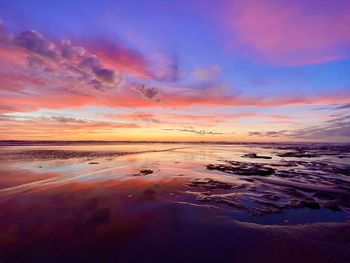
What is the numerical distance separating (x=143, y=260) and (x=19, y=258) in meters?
2.32

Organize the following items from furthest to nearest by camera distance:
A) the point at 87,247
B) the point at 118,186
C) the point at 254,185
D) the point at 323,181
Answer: the point at 323,181
the point at 254,185
the point at 118,186
the point at 87,247

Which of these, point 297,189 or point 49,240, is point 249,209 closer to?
point 297,189

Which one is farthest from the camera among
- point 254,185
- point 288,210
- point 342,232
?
point 254,185

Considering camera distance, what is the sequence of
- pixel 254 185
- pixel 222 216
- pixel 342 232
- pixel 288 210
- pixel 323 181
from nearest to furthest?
pixel 342 232, pixel 222 216, pixel 288 210, pixel 254 185, pixel 323 181

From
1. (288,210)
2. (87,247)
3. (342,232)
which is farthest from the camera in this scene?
(288,210)

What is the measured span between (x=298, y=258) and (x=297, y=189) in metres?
6.83

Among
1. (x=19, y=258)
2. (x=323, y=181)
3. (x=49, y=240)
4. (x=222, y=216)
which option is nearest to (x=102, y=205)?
(x=49, y=240)

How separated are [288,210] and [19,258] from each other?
281 inches

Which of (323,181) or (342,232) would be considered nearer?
(342,232)

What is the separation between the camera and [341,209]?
7414mm

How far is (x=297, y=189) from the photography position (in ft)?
33.9

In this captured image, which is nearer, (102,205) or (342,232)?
(342,232)

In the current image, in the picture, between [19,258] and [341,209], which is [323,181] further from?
[19,258]

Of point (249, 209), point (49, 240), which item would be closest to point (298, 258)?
point (249, 209)
